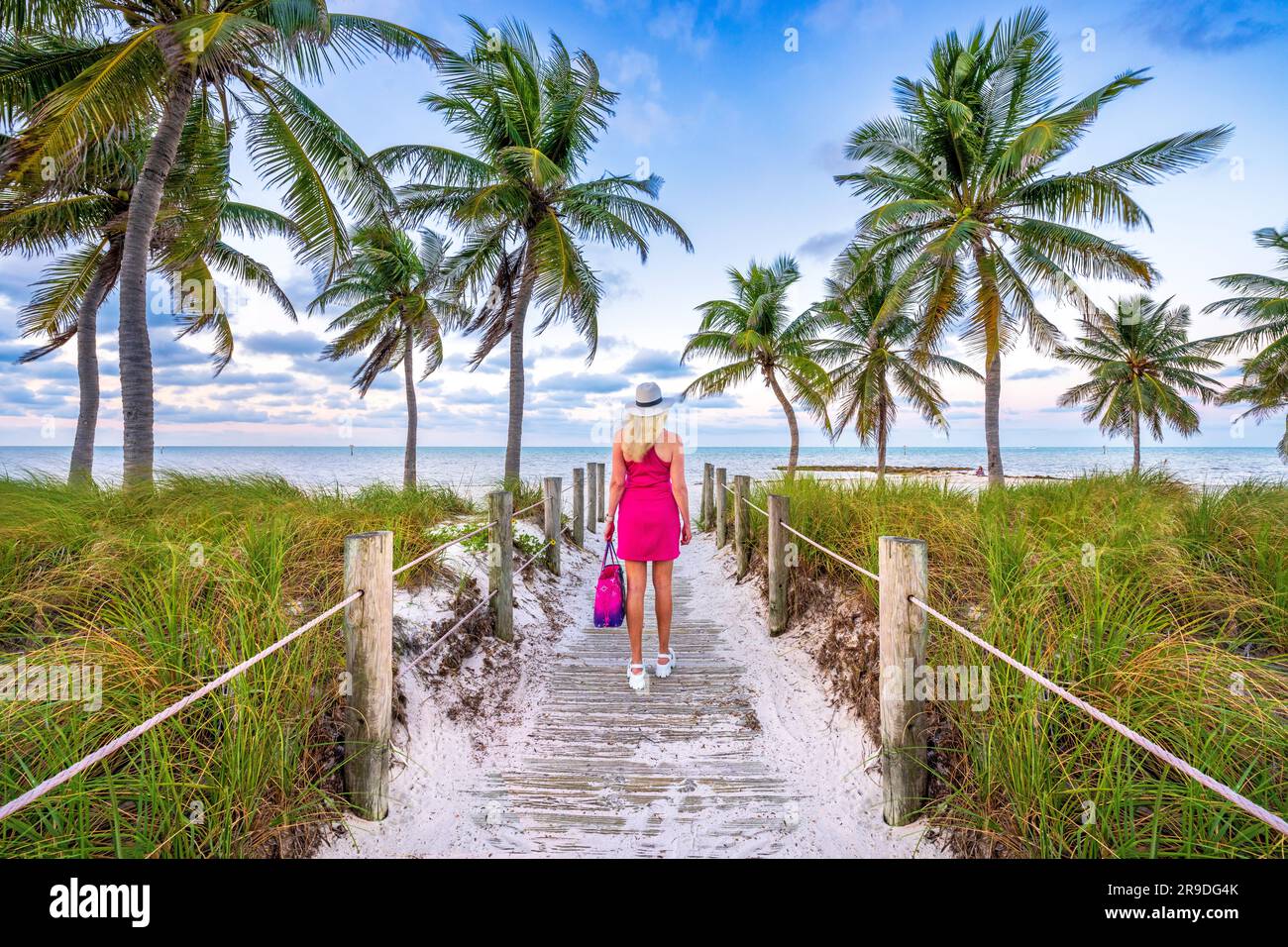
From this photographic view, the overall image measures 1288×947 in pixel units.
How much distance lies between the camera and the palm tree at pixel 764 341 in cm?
1603

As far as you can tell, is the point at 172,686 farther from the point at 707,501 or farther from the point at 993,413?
the point at 993,413

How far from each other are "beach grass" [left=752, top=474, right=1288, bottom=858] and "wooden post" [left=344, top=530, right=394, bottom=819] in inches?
107

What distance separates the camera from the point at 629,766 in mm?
3133

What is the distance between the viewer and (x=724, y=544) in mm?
9477

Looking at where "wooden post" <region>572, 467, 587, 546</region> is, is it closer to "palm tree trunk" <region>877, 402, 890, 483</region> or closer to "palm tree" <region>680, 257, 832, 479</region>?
"palm tree" <region>680, 257, 832, 479</region>

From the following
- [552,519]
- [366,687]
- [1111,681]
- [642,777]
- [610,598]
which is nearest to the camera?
[1111,681]

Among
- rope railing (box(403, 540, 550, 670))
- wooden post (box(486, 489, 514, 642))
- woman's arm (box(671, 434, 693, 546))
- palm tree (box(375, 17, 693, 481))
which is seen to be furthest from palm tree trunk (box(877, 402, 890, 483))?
wooden post (box(486, 489, 514, 642))

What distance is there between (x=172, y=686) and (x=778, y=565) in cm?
449

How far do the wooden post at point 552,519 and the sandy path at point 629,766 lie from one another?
2256 millimetres

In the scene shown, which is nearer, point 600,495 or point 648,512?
point 648,512

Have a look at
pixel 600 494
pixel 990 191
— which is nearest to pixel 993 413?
pixel 990 191

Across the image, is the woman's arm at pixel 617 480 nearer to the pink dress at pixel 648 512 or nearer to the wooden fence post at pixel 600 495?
the pink dress at pixel 648 512

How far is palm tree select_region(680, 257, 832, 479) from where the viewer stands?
16.0 m
